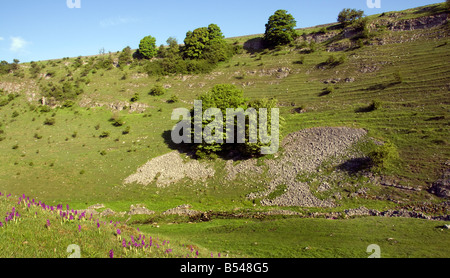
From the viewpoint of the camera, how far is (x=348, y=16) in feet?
248

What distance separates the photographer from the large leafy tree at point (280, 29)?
80.7m

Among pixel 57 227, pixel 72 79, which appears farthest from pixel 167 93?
pixel 57 227

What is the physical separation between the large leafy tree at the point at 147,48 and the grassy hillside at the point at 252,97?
5.06m

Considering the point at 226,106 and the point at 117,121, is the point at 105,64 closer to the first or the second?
the point at 117,121

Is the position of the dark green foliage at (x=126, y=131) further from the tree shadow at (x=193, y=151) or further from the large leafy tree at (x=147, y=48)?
the large leafy tree at (x=147, y=48)

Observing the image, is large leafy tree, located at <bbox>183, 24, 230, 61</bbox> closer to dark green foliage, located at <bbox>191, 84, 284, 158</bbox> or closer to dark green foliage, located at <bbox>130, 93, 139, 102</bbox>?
dark green foliage, located at <bbox>130, 93, 139, 102</bbox>

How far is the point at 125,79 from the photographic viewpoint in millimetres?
82875

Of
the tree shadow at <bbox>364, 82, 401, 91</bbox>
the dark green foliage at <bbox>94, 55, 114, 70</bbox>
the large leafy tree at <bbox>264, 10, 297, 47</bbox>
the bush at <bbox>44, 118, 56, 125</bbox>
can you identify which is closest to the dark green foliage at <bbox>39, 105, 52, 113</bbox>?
the bush at <bbox>44, 118, 56, 125</bbox>

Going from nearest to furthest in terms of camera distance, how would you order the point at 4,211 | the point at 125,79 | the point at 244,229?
the point at 4,211 → the point at 244,229 → the point at 125,79

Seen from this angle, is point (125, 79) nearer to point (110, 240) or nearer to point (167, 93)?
point (167, 93)

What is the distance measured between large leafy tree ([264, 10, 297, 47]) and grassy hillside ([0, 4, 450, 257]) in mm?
3682

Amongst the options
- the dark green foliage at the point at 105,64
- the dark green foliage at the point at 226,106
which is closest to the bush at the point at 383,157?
the dark green foliage at the point at 226,106

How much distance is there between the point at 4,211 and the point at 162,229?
1547 centimetres
